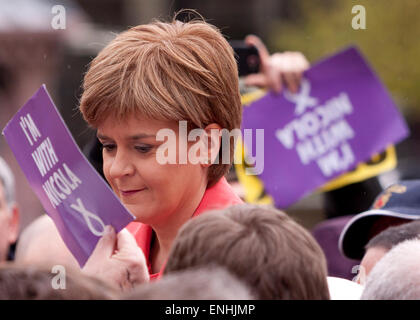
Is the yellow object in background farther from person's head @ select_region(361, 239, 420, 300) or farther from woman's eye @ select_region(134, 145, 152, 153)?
person's head @ select_region(361, 239, 420, 300)

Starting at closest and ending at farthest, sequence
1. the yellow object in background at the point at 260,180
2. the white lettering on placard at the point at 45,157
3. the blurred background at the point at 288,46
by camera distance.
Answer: the white lettering on placard at the point at 45,157
the yellow object in background at the point at 260,180
the blurred background at the point at 288,46

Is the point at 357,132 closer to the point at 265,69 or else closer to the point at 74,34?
the point at 265,69

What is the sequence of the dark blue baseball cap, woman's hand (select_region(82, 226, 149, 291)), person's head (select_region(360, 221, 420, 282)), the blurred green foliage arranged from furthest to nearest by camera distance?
1. the blurred green foliage
2. the dark blue baseball cap
3. person's head (select_region(360, 221, 420, 282))
4. woman's hand (select_region(82, 226, 149, 291))

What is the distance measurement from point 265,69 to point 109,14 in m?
13.7

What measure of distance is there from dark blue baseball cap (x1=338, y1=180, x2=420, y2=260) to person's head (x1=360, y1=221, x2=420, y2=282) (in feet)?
0.95

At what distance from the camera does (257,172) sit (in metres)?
3.48

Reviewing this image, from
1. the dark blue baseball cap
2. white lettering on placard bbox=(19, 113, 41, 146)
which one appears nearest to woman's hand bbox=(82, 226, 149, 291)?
white lettering on placard bbox=(19, 113, 41, 146)

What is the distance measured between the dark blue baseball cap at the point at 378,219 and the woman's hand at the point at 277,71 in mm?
825

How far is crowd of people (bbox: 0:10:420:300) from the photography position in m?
1.70

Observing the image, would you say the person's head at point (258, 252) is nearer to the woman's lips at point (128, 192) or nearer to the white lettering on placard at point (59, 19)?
the woman's lips at point (128, 192)

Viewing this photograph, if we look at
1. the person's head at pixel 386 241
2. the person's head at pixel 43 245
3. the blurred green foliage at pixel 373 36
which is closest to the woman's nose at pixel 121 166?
the person's head at pixel 43 245

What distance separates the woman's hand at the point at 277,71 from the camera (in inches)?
139

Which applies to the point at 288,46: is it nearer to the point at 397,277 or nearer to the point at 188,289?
the point at 397,277

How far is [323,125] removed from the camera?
359 centimetres
